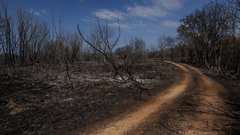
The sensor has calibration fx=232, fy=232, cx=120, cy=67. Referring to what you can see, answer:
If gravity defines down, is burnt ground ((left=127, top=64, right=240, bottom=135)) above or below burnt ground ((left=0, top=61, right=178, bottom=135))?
below

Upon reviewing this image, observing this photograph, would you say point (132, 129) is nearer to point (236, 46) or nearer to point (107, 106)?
point (107, 106)

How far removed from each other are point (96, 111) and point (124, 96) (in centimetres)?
364

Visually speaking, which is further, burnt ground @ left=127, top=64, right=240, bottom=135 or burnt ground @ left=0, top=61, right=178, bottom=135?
burnt ground @ left=0, top=61, right=178, bottom=135

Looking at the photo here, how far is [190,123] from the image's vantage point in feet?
28.9

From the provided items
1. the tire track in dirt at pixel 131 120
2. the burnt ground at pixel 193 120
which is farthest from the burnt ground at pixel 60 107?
the burnt ground at pixel 193 120

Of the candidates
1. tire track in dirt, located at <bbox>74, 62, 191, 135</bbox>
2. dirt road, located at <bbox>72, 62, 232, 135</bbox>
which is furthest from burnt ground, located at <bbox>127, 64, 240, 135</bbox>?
tire track in dirt, located at <bbox>74, 62, 191, 135</bbox>

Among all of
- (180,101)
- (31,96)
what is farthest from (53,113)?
(180,101)

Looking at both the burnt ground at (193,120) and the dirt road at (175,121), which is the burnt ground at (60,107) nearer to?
the dirt road at (175,121)

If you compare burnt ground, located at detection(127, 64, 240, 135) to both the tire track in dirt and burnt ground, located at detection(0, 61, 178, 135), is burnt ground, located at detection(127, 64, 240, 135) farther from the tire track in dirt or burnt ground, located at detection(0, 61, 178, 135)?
burnt ground, located at detection(0, 61, 178, 135)

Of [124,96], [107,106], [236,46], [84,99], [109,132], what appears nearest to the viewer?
[109,132]

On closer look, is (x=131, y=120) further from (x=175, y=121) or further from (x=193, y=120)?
(x=193, y=120)

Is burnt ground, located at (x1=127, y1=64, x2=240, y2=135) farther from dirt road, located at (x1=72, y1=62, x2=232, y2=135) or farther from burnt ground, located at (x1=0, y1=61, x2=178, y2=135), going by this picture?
burnt ground, located at (x1=0, y1=61, x2=178, y2=135)

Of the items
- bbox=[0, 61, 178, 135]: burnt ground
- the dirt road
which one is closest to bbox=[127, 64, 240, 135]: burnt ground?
the dirt road

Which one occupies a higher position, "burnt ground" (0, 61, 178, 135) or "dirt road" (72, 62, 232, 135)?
"burnt ground" (0, 61, 178, 135)
